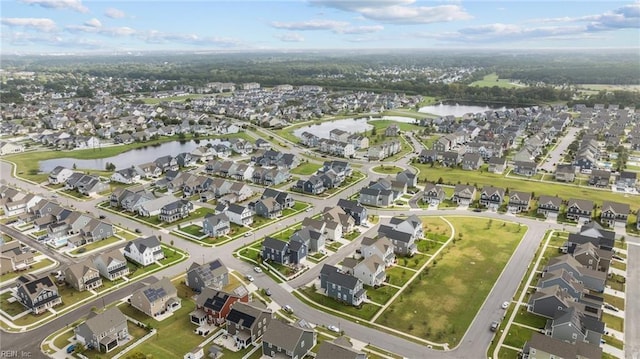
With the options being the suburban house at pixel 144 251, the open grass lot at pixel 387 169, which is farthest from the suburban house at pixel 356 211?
the open grass lot at pixel 387 169

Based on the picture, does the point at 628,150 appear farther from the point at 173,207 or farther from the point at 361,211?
the point at 173,207

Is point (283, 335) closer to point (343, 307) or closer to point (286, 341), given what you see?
point (286, 341)

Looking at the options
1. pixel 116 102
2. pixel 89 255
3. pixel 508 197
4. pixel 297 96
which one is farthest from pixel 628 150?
pixel 116 102

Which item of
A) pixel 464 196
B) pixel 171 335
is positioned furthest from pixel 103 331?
pixel 464 196

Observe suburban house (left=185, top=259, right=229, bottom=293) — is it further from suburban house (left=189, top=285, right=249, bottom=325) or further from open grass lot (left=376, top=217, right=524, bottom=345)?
open grass lot (left=376, top=217, right=524, bottom=345)

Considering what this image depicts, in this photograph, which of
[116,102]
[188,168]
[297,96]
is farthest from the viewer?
[297,96]

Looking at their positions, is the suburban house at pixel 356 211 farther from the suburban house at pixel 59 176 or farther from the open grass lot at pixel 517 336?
the suburban house at pixel 59 176
